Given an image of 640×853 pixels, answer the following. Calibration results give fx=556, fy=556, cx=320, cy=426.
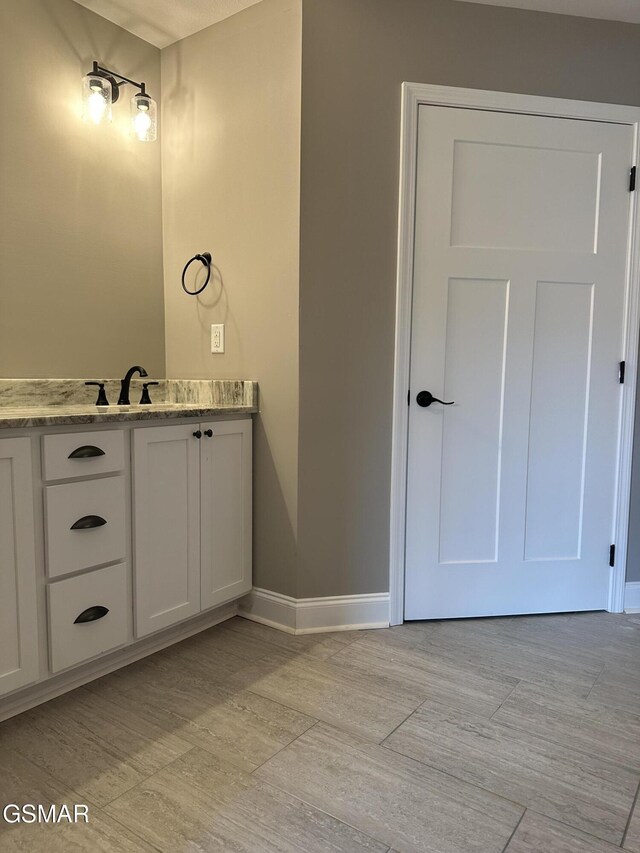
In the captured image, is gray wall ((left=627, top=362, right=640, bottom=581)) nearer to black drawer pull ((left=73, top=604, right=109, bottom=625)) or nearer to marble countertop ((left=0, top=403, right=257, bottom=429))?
marble countertop ((left=0, top=403, right=257, bottom=429))

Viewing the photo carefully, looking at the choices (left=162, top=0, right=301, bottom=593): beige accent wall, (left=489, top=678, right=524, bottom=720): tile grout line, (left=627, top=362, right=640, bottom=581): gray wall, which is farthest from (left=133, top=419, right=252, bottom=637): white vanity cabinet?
(left=627, top=362, right=640, bottom=581): gray wall

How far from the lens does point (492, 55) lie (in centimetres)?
213

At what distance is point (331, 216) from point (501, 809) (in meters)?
1.89

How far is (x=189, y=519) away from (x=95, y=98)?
1.64m

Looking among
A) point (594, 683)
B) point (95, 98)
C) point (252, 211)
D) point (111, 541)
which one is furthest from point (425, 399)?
point (95, 98)

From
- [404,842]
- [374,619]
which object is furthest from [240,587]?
[404,842]

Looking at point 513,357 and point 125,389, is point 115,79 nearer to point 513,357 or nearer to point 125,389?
point 125,389

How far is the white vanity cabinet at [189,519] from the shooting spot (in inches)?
72.4

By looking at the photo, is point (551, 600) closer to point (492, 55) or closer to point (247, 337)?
point (247, 337)

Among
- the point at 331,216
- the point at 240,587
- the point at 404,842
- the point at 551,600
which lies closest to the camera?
the point at 404,842

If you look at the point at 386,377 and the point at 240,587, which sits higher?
the point at 386,377

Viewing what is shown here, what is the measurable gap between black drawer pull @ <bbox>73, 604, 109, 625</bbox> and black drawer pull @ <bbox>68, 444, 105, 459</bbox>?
1.52ft

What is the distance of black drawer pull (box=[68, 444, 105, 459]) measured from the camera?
1609mm

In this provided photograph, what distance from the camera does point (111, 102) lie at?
7.32 ft
